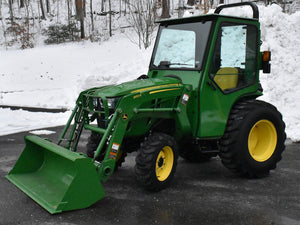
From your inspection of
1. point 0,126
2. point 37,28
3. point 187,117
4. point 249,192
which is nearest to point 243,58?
point 187,117

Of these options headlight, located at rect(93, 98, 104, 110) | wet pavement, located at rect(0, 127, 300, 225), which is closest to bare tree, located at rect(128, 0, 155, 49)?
wet pavement, located at rect(0, 127, 300, 225)

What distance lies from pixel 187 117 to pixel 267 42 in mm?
6395

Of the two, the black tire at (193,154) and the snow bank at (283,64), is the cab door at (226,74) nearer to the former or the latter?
the black tire at (193,154)

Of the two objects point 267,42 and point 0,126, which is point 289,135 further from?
point 0,126

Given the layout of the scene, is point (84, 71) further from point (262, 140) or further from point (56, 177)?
point (56, 177)

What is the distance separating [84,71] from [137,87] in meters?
11.4

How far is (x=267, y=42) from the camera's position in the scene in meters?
10.4

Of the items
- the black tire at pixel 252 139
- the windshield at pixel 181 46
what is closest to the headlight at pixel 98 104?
the windshield at pixel 181 46

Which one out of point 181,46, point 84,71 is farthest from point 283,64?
point 84,71

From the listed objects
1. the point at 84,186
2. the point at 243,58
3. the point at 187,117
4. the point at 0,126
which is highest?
the point at 243,58

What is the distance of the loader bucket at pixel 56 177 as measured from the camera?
13.1 ft

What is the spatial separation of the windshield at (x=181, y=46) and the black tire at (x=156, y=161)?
1.10 meters

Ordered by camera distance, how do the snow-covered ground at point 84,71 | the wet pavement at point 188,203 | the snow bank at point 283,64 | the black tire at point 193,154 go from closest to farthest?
1. the wet pavement at point 188,203
2. the black tire at point 193,154
3. the snow bank at point 283,64
4. the snow-covered ground at point 84,71

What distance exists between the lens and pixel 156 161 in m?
4.56
